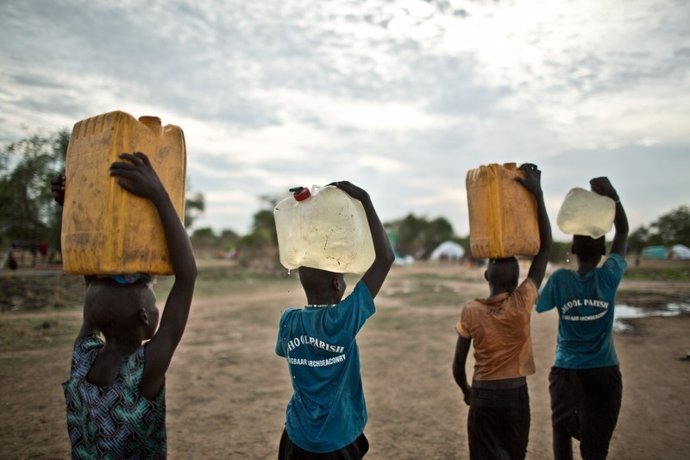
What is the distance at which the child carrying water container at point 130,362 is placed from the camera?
1.69 meters

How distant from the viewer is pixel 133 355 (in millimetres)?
1728

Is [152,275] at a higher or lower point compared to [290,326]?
higher

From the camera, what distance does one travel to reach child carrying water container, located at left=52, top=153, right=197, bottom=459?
1.69 meters

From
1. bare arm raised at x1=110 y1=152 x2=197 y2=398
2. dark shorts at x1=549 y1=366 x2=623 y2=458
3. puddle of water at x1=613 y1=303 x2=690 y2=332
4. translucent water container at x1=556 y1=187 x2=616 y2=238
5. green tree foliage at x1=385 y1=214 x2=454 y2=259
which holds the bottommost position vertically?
puddle of water at x1=613 y1=303 x2=690 y2=332

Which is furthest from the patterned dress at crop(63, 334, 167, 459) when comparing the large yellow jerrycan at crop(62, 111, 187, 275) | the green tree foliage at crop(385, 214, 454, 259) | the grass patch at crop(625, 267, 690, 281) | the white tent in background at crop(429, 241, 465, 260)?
the green tree foliage at crop(385, 214, 454, 259)

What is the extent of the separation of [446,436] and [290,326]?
2965mm

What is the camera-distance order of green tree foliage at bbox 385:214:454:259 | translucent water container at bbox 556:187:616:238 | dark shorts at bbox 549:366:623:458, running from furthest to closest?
green tree foliage at bbox 385:214:454:259
translucent water container at bbox 556:187:616:238
dark shorts at bbox 549:366:623:458

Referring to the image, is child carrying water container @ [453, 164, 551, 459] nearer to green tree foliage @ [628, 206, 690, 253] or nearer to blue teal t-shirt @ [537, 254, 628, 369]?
blue teal t-shirt @ [537, 254, 628, 369]

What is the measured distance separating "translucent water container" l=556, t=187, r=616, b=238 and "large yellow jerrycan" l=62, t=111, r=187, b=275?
2.62 m

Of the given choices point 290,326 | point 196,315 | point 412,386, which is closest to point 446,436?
point 412,386

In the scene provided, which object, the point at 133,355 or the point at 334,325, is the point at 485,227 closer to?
the point at 334,325

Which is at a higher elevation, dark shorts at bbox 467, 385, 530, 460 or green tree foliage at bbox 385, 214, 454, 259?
green tree foliage at bbox 385, 214, 454, 259

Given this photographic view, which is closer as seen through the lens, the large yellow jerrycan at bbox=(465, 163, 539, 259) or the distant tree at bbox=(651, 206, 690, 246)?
the large yellow jerrycan at bbox=(465, 163, 539, 259)

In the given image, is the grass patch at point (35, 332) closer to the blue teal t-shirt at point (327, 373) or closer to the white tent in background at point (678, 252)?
the blue teal t-shirt at point (327, 373)
